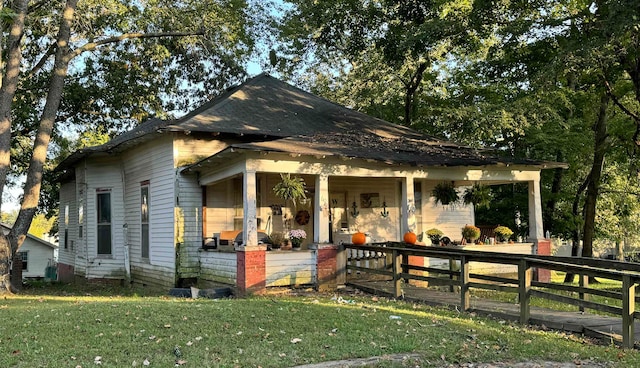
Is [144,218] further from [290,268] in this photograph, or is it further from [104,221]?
[290,268]

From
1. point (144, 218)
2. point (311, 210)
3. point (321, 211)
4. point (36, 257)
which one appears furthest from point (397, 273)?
point (36, 257)

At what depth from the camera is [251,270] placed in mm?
11188

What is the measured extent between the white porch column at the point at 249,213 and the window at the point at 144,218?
517cm

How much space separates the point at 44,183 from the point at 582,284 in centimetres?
2695

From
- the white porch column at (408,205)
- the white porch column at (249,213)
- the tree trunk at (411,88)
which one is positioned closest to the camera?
the white porch column at (249,213)

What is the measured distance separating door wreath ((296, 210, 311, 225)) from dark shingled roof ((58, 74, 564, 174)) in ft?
7.17

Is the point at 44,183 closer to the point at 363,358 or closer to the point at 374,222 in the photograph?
the point at 374,222

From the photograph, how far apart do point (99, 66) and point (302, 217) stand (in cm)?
1317

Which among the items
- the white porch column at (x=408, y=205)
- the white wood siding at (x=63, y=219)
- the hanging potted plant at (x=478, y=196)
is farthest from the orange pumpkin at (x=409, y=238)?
the white wood siding at (x=63, y=219)

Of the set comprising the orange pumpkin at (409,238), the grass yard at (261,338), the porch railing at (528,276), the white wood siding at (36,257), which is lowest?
the white wood siding at (36,257)

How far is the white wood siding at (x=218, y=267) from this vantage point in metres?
12.1

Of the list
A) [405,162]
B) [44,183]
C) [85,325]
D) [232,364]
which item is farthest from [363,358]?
[44,183]

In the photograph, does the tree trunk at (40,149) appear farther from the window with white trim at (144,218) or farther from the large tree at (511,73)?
the large tree at (511,73)

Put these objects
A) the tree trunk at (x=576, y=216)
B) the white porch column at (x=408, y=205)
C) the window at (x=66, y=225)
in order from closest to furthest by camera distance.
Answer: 1. the white porch column at (x=408, y=205)
2. the tree trunk at (x=576, y=216)
3. the window at (x=66, y=225)
